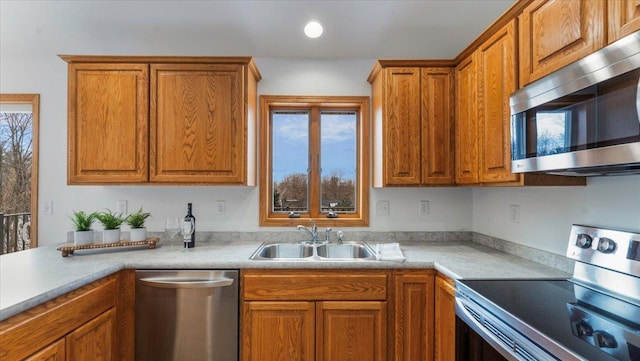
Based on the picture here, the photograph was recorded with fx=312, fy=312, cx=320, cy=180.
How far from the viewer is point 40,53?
2439 millimetres

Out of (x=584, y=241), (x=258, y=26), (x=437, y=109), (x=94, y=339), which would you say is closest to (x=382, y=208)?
(x=437, y=109)

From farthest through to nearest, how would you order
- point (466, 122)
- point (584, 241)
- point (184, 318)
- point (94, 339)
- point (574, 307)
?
point (466, 122) < point (184, 318) < point (94, 339) < point (584, 241) < point (574, 307)

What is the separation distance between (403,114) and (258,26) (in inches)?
49.3

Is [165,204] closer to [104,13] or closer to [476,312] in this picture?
[104,13]

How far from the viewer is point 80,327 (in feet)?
4.91

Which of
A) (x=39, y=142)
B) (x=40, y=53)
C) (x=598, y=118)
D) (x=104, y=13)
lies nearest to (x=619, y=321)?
(x=598, y=118)

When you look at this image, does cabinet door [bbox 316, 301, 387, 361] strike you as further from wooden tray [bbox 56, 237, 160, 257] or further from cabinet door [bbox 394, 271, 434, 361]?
wooden tray [bbox 56, 237, 160, 257]

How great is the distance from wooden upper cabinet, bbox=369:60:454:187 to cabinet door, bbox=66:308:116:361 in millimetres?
1914

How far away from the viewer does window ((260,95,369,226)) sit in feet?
8.77

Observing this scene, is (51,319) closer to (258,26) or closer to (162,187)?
(162,187)

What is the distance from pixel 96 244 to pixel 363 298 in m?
1.82

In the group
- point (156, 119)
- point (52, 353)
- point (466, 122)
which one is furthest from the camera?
point (156, 119)

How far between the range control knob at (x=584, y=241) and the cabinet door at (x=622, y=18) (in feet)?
2.81

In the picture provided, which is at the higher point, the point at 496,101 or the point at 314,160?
the point at 496,101
